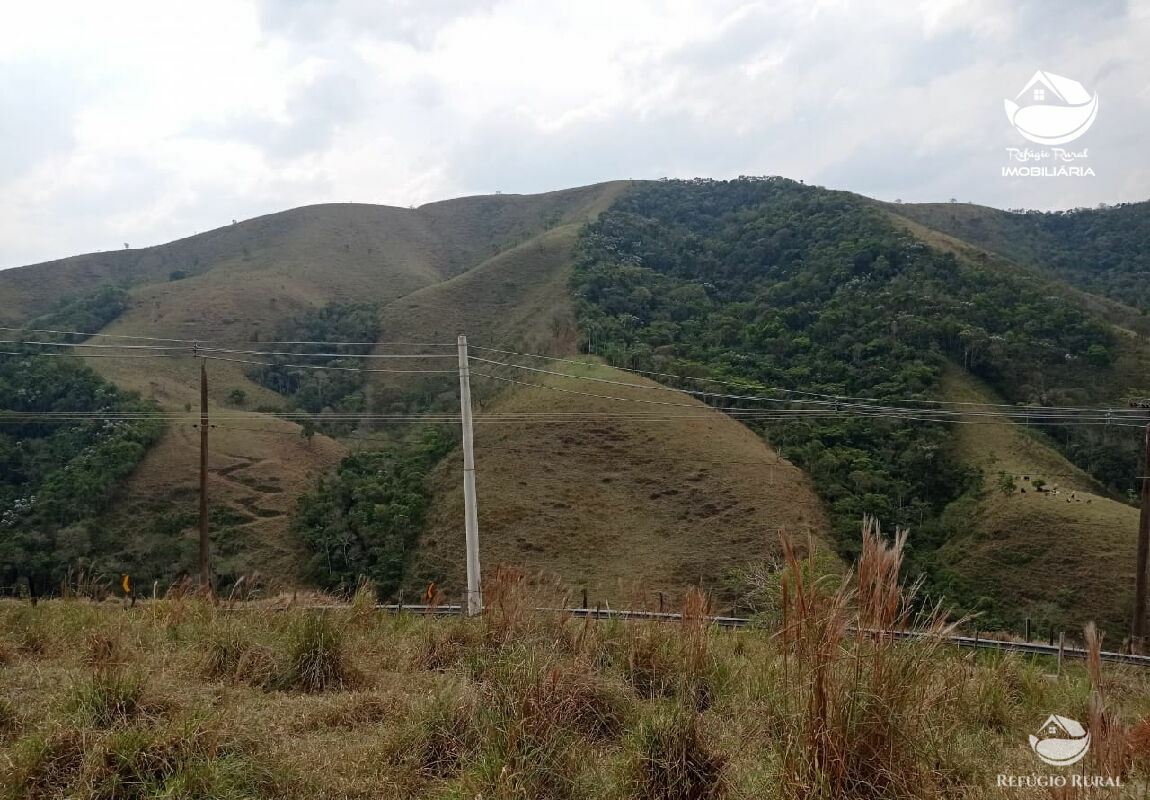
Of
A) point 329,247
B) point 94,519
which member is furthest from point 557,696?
point 329,247

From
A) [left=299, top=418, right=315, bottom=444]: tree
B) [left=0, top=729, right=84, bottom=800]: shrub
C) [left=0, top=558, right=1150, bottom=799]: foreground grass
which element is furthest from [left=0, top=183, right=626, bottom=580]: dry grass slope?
[left=0, top=729, right=84, bottom=800]: shrub

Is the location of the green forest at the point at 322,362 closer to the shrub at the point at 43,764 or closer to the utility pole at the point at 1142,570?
the utility pole at the point at 1142,570

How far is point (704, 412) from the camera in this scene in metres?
34.4

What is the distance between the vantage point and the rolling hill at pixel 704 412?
1034 inches

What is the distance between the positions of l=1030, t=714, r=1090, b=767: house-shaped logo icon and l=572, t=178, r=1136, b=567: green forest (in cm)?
2360

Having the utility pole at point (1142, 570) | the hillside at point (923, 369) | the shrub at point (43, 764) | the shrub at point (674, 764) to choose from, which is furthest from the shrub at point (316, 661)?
the utility pole at point (1142, 570)

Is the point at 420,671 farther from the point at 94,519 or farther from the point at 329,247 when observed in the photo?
the point at 329,247

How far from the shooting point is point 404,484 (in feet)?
106

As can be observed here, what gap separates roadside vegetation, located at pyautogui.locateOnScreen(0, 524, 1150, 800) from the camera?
307 cm

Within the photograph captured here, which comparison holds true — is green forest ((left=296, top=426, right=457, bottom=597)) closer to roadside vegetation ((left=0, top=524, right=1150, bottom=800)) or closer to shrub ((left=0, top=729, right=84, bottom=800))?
roadside vegetation ((left=0, top=524, right=1150, bottom=800))

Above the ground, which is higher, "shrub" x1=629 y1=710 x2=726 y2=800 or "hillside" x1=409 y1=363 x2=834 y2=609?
"shrub" x1=629 y1=710 x2=726 y2=800

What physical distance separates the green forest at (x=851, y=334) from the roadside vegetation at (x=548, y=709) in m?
23.0

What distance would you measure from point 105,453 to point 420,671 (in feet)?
106

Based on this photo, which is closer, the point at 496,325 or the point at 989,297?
the point at 989,297
